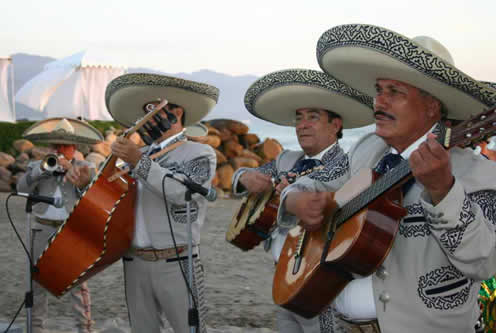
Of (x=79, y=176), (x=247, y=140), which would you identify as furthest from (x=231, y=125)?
(x=79, y=176)

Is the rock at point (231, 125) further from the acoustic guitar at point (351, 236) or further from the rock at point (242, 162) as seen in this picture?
the acoustic guitar at point (351, 236)

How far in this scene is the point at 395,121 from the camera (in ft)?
7.93

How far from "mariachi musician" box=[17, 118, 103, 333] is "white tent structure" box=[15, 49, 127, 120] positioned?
47.2 ft

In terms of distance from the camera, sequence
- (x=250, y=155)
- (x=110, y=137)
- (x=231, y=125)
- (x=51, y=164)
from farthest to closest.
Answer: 1. (x=231, y=125)
2. (x=250, y=155)
3. (x=110, y=137)
4. (x=51, y=164)

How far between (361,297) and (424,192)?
2.03ft

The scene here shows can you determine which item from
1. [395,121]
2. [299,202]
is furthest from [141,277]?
[395,121]

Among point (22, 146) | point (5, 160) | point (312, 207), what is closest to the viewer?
point (312, 207)

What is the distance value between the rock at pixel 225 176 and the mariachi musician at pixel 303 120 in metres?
14.0

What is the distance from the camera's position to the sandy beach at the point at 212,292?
596cm

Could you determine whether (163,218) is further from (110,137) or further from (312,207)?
(110,137)

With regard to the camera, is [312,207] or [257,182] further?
[257,182]

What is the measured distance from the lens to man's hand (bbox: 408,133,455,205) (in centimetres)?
191

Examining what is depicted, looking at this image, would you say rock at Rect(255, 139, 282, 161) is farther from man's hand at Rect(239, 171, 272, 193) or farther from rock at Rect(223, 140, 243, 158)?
man's hand at Rect(239, 171, 272, 193)

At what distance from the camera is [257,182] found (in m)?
3.98
